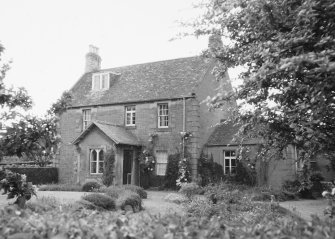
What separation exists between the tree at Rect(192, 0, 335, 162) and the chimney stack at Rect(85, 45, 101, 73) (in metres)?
21.6

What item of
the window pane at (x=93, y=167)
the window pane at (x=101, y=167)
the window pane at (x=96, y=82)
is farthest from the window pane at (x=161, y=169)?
the window pane at (x=96, y=82)

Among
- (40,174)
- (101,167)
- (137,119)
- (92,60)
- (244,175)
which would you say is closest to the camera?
(244,175)

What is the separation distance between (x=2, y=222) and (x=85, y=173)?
18.0m

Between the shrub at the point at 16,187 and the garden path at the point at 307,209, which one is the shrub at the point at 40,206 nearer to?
the shrub at the point at 16,187

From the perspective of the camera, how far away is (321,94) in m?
7.45

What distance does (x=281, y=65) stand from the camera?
7121 mm

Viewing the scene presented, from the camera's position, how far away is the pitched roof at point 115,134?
2189cm

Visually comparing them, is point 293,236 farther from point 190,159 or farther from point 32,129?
point 190,159

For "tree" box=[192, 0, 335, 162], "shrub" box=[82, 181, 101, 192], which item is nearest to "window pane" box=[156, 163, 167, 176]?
"shrub" box=[82, 181, 101, 192]

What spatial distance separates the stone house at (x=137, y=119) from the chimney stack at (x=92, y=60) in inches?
164

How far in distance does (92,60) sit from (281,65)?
25.8 meters

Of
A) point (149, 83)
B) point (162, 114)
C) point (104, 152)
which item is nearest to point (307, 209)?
point (162, 114)

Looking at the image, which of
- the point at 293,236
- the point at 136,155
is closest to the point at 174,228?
the point at 293,236

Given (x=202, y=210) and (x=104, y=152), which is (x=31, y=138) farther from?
(x=104, y=152)
